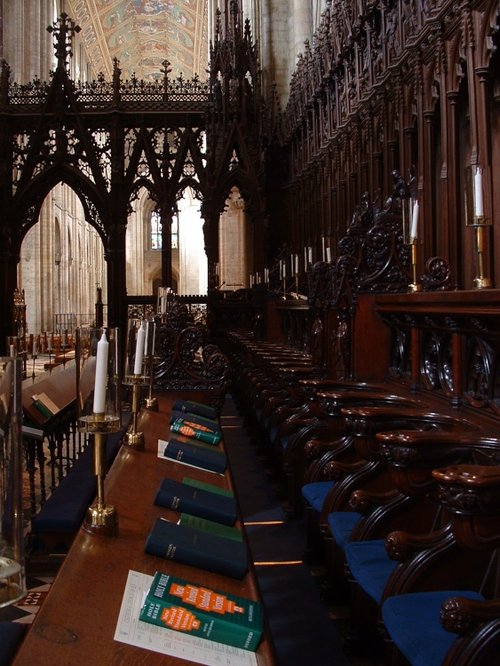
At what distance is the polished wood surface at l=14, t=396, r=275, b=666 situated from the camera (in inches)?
50.1

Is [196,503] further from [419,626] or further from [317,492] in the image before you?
[317,492]

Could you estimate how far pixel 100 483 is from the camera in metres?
1.91

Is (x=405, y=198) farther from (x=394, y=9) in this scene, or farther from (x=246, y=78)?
(x=246, y=78)

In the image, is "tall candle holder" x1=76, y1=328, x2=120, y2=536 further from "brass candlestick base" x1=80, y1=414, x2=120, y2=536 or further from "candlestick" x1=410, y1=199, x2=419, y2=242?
"candlestick" x1=410, y1=199, x2=419, y2=242

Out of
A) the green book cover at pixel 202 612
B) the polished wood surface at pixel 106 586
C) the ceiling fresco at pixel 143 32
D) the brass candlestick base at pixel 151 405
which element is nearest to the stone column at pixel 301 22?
the brass candlestick base at pixel 151 405

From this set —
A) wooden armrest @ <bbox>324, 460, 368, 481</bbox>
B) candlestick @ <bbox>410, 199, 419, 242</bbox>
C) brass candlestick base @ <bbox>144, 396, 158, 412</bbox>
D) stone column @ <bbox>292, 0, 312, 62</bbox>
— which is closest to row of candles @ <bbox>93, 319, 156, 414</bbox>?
brass candlestick base @ <bbox>144, 396, 158, 412</bbox>

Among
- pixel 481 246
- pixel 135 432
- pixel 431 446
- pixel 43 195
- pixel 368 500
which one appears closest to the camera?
pixel 431 446

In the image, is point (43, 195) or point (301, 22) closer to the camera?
point (43, 195)

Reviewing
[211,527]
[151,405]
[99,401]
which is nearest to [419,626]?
[211,527]

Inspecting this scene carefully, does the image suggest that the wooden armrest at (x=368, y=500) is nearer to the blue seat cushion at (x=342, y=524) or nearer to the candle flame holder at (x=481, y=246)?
the blue seat cushion at (x=342, y=524)

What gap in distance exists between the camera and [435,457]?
2.02m

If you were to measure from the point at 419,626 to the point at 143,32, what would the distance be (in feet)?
131

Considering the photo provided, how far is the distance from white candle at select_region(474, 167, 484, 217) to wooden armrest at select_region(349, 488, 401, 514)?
1.35m

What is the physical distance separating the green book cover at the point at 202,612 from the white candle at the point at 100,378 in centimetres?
51
